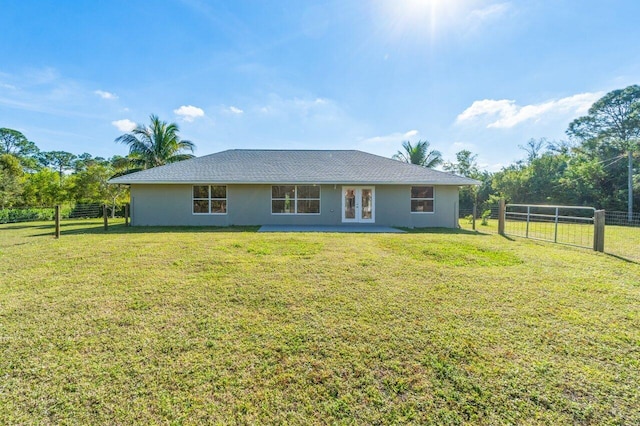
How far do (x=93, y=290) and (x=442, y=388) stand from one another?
5023 millimetres

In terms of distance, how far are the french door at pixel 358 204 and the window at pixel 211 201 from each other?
572 centimetres

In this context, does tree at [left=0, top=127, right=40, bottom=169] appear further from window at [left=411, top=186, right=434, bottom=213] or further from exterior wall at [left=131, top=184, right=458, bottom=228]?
window at [left=411, top=186, right=434, bottom=213]

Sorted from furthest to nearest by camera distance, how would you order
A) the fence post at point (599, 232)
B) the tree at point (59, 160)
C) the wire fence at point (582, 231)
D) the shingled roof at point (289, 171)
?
the tree at point (59, 160), the shingled roof at point (289, 171), the wire fence at point (582, 231), the fence post at point (599, 232)

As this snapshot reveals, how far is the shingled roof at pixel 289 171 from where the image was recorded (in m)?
12.7

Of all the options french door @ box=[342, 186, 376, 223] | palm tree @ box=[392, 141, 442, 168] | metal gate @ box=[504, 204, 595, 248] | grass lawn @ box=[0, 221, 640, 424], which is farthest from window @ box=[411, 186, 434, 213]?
palm tree @ box=[392, 141, 442, 168]

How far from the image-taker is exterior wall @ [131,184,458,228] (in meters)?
13.1

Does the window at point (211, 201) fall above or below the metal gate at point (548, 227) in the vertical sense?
above

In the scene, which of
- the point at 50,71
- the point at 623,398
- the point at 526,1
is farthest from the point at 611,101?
the point at 50,71

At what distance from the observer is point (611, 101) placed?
101 feet

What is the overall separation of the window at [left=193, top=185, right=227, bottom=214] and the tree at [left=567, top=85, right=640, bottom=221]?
3712 centimetres

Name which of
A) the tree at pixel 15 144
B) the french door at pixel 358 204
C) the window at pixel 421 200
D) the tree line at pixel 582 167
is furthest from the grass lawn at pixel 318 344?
the tree at pixel 15 144

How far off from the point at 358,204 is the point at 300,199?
2.81m

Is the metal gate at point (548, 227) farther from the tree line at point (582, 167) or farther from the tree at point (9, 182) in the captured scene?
the tree at point (9, 182)

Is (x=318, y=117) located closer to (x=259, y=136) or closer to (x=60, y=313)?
(x=259, y=136)
